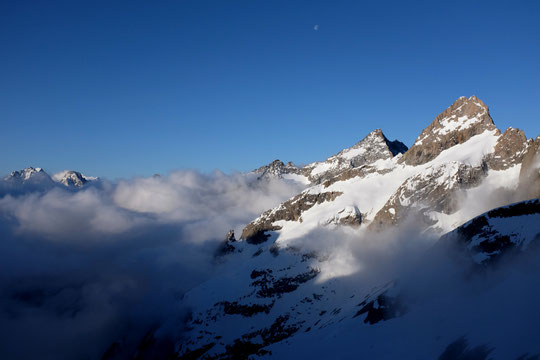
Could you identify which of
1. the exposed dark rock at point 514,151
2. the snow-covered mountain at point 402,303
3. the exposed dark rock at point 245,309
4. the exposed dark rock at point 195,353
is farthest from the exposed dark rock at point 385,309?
the exposed dark rock at point 514,151

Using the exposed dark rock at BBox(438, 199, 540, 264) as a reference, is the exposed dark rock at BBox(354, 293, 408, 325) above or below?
below

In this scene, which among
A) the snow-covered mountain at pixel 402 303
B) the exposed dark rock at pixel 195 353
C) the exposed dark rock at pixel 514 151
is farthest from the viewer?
the exposed dark rock at pixel 514 151

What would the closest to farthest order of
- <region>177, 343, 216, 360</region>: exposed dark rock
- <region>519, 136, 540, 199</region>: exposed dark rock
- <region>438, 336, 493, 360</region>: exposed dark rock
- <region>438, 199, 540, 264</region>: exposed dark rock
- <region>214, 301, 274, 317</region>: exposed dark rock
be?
<region>438, 336, 493, 360</region>: exposed dark rock
<region>438, 199, 540, 264</region>: exposed dark rock
<region>519, 136, 540, 199</region>: exposed dark rock
<region>177, 343, 216, 360</region>: exposed dark rock
<region>214, 301, 274, 317</region>: exposed dark rock

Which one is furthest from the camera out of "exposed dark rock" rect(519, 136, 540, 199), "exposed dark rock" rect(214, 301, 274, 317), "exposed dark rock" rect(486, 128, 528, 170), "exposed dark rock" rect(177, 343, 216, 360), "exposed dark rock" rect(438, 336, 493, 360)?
"exposed dark rock" rect(486, 128, 528, 170)

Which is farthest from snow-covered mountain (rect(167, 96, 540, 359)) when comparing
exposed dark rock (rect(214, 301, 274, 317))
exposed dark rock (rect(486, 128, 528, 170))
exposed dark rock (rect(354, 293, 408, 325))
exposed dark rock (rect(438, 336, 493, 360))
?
exposed dark rock (rect(214, 301, 274, 317))

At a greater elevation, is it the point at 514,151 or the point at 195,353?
the point at 514,151

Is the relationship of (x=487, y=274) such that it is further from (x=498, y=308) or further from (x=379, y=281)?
(x=379, y=281)

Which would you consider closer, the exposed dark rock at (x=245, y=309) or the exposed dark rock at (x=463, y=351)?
the exposed dark rock at (x=463, y=351)

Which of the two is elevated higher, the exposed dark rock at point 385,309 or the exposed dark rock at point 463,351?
the exposed dark rock at point 385,309

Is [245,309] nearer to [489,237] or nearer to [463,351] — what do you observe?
[489,237]

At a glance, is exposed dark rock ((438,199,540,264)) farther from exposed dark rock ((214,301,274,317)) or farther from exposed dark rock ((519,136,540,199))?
exposed dark rock ((214,301,274,317))

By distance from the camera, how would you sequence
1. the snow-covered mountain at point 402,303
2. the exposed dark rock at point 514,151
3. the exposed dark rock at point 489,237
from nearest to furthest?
the snow-covered mountain at point 402,303, the exposed dark rock at point 489,237, the exposed dark rock at point 514,151

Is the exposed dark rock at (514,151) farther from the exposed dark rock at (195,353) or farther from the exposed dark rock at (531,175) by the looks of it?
the exposed dark rock at (195,353)

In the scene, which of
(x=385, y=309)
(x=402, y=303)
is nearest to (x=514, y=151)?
(x=402, y=303)
